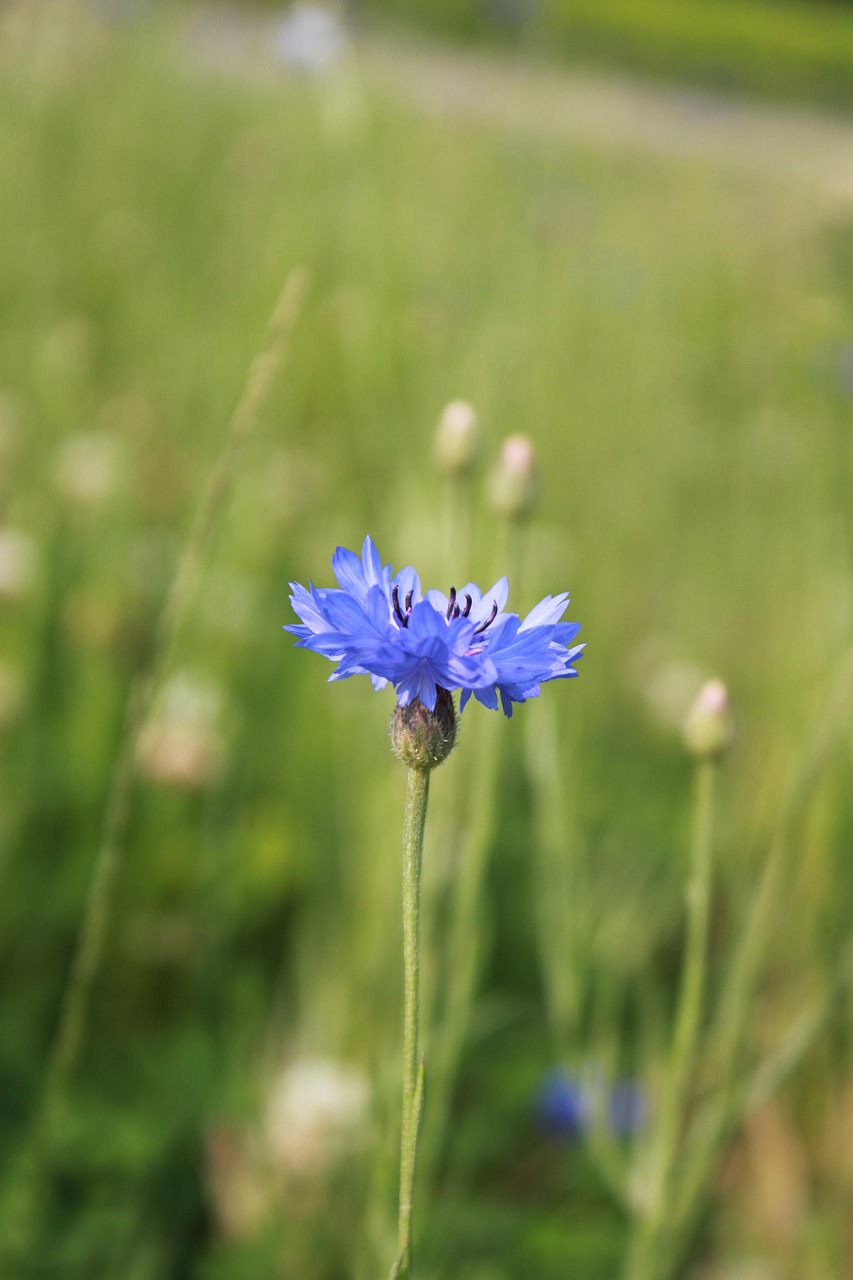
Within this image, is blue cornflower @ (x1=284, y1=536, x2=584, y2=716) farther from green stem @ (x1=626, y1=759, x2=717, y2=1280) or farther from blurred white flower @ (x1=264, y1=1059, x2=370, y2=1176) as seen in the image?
blurred white flower @ (x1=264, y1=1059, x2=370, y2=1176)

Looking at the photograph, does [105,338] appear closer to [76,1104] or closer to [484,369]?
[484,369]

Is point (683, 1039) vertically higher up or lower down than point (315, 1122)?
higher up

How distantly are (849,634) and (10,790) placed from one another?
2.44 feet

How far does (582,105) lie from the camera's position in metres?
2.04

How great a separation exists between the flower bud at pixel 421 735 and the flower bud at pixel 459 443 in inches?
15.4

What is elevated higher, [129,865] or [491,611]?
[491,611]

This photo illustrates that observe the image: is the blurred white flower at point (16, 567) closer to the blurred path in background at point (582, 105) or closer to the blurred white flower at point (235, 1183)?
the blurred white flower at point (235, 1183)

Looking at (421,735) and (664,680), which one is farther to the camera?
(664,680)

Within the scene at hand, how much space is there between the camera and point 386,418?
1.75m

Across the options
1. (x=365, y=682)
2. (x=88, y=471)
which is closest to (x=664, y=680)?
(x=365, y=682)

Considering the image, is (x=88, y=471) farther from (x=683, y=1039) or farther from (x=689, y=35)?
(x=689, y=35)

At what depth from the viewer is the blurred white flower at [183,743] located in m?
1.12

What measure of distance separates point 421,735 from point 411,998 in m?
0.08

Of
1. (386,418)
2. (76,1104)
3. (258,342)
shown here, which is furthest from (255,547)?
(76,1104)
